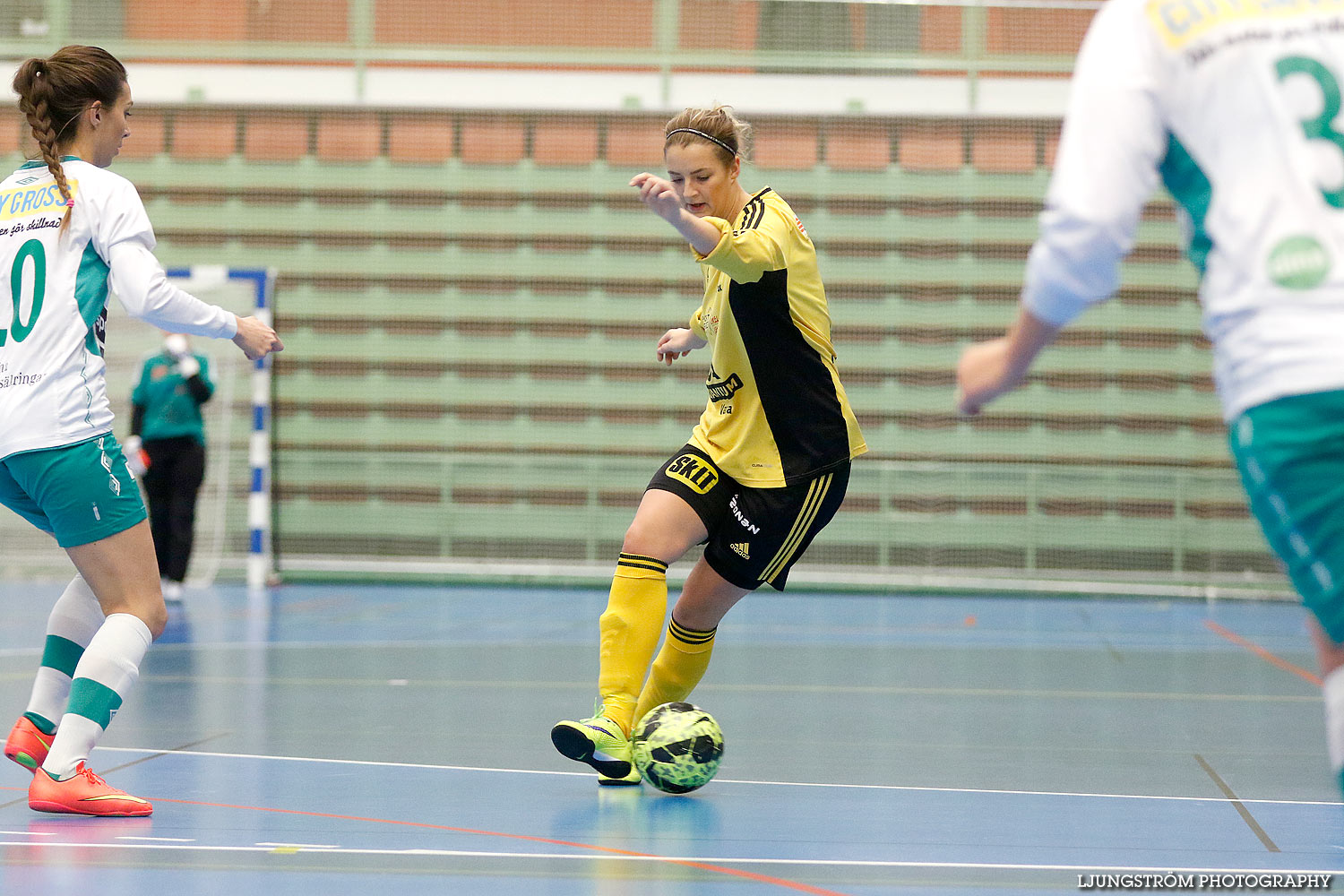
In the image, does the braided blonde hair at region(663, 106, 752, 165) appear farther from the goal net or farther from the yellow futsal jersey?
the goal net

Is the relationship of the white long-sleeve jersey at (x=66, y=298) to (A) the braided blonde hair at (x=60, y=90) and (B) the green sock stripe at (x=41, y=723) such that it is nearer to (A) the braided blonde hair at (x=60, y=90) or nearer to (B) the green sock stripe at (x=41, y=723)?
(A) the braided blonde hair at (x=60, y=90)

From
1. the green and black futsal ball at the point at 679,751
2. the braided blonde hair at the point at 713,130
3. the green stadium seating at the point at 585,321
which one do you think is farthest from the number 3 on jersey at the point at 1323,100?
the green stadium seating at the point at 585,321

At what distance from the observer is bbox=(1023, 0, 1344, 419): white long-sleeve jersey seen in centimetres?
159

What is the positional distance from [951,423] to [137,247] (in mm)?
9376

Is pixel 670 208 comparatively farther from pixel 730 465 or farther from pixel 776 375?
pixel 730 465

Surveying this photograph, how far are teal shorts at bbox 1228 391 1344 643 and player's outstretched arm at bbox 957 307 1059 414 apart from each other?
28 cm

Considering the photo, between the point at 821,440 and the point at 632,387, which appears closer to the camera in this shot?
the point at 821,440

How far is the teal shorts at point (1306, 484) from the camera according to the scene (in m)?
1.55

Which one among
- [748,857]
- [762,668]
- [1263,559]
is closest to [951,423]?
[1263,559]

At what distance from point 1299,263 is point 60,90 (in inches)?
116

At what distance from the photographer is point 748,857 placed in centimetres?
294

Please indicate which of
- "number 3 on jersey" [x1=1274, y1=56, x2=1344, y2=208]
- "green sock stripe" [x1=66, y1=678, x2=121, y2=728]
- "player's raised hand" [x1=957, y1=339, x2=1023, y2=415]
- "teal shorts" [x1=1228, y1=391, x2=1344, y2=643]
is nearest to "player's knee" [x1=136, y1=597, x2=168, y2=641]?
"green sock stripe" [x1=66, y1=678, x2=121, y2=728]

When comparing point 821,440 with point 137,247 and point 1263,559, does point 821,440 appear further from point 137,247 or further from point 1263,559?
point 1263,559

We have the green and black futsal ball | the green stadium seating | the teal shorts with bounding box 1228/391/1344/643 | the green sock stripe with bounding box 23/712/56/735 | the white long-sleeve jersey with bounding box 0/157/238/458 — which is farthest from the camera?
the green stadium seating
